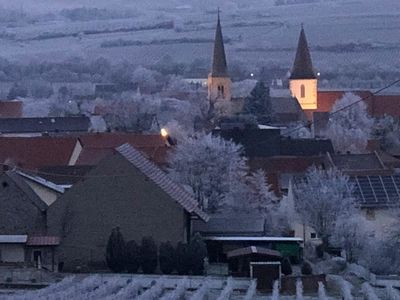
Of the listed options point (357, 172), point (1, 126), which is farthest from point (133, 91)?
point (357, 172)

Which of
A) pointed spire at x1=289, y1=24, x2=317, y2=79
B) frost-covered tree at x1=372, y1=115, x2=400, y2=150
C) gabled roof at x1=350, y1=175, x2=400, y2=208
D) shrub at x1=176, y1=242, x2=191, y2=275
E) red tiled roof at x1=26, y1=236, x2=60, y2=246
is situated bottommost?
shrub at x1=176, y1=242, x2=191, y2=275

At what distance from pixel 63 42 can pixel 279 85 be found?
82959 mm

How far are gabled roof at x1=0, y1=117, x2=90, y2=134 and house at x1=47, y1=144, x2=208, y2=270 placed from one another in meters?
33.8

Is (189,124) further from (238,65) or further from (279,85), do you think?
(238,65)

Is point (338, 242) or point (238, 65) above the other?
point (238, 65)

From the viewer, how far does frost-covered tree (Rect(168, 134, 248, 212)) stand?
120 ft

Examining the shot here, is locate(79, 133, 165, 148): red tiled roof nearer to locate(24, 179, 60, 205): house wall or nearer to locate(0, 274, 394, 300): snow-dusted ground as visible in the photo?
locate(24, 179, 60, 205): house wall

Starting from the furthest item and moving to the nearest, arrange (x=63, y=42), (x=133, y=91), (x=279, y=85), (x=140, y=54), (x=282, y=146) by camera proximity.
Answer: (x=63, y=42) → (x=140, y=54) → (x=133, y=91) → (x=279, y=85) → (x=282, y=146)

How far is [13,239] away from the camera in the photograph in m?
26.5

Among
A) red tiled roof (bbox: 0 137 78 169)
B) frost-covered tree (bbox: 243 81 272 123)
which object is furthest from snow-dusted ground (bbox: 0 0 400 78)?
red tiled roof (bbox: 0 137 78 169)

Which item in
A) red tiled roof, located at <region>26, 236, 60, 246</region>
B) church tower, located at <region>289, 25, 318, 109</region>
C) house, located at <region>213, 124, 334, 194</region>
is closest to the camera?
red tiled roof, located at <region>26, 236, 60, 246</region>

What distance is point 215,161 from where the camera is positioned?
3838cm

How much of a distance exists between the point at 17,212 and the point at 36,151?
16.4 m

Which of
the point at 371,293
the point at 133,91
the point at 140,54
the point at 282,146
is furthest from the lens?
the point at 140,54
